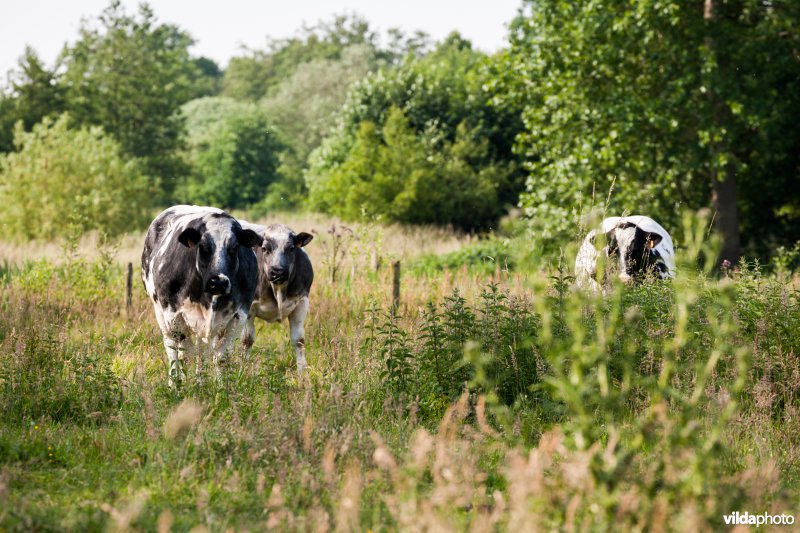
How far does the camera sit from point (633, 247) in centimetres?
1058

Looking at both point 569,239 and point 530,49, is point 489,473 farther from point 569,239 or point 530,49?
point 530,49

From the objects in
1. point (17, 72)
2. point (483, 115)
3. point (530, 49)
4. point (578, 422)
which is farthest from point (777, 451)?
point (17, 72)

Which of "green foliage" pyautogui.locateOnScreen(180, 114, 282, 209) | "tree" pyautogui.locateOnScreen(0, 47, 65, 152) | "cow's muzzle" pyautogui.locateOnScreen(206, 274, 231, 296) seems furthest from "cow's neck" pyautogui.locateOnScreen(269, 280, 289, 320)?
"green foliage" pyautogui.locateOnScreen(180, 114, 282, 209)

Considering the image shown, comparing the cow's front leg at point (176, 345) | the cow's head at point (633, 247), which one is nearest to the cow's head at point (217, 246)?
the cow's front leg at point (176, 345)

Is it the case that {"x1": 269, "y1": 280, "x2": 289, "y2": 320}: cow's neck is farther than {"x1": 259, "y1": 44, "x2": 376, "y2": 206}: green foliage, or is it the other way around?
{"x1": 259, "y1": 44, "x2": 376, "y2": 206}: green foliage

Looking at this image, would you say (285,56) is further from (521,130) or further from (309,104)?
(521,130)

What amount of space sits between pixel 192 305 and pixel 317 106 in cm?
4695

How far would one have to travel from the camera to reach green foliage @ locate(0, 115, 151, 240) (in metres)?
24.6

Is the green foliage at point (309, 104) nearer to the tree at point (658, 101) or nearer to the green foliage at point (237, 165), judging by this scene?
the green foliage at point (237, 165)

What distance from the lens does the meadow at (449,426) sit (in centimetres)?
389

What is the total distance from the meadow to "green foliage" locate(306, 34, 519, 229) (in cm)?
1687

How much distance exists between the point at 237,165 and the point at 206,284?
44.2 metres

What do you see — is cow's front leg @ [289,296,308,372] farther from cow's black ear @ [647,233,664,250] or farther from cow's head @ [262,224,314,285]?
cow's black ear @ [647,233,664,250]

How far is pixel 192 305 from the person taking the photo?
8.03m
